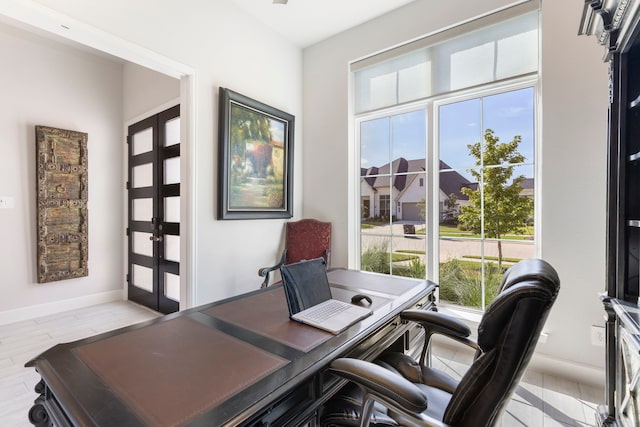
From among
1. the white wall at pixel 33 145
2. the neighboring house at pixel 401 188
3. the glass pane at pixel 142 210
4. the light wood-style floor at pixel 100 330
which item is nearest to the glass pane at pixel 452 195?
the neighboring house at pixel 401 188

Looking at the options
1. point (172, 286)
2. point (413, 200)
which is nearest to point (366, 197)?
point (413, 200)

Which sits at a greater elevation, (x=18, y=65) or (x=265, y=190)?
(x=18, y=65)

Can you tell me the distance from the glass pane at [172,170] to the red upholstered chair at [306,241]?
1.39 m

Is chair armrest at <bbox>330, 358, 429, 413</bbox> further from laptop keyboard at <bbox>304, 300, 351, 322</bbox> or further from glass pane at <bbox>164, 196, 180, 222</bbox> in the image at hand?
glass pane at <bbox>164, 196, 180, 222</bbox>

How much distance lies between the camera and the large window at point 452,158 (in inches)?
→ 93.0

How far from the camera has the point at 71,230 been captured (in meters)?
3.50

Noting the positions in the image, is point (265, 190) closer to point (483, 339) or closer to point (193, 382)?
point (193, 382)

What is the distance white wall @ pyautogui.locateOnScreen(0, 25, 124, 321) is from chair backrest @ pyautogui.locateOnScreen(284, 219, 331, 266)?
2.53m

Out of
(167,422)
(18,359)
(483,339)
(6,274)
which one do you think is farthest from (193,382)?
(6,274)

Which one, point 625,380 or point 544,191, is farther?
point 544,191

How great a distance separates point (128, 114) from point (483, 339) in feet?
15.4

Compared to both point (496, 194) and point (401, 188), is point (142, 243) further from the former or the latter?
point (496, 194)

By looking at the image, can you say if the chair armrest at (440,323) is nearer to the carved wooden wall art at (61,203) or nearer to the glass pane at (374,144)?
the glass pane at (374,144)

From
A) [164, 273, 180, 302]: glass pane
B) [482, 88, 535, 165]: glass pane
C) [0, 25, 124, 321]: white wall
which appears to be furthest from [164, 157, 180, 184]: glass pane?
[482, 88, 535, 165]: glass pane
